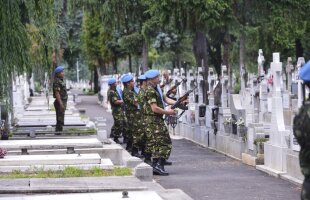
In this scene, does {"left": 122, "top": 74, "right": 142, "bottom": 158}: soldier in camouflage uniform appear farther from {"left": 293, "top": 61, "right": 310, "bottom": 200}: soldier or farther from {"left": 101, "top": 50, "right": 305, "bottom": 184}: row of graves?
{"left": 293, "top": 61, "right": 310, "bottom": 200}: soldier

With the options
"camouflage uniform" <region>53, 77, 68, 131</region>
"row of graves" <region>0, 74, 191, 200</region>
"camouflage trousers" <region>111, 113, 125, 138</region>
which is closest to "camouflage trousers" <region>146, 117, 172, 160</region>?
"row of graves" <region>0, 74, 191, 200</region>

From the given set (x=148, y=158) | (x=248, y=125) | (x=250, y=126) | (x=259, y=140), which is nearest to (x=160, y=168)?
(x=148, y=158)

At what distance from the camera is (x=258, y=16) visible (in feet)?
90.6

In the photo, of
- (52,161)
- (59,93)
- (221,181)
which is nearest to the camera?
(221,181)

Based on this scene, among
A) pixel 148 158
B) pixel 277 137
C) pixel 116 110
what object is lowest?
pixel 148 158

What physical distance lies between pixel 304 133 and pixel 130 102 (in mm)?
13067

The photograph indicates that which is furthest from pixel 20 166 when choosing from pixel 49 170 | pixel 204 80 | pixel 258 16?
pixel 258 16

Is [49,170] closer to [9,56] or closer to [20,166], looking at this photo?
[20,166]

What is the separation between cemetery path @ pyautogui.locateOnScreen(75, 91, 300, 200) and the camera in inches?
490

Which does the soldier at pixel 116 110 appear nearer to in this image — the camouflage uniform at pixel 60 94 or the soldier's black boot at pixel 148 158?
the camouflage uniform at pixel 60 94

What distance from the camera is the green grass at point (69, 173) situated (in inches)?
525

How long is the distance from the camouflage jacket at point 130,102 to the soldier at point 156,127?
12.3 ft

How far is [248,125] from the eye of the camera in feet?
57.3

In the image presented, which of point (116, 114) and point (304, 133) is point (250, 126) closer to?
point (116, 114)
